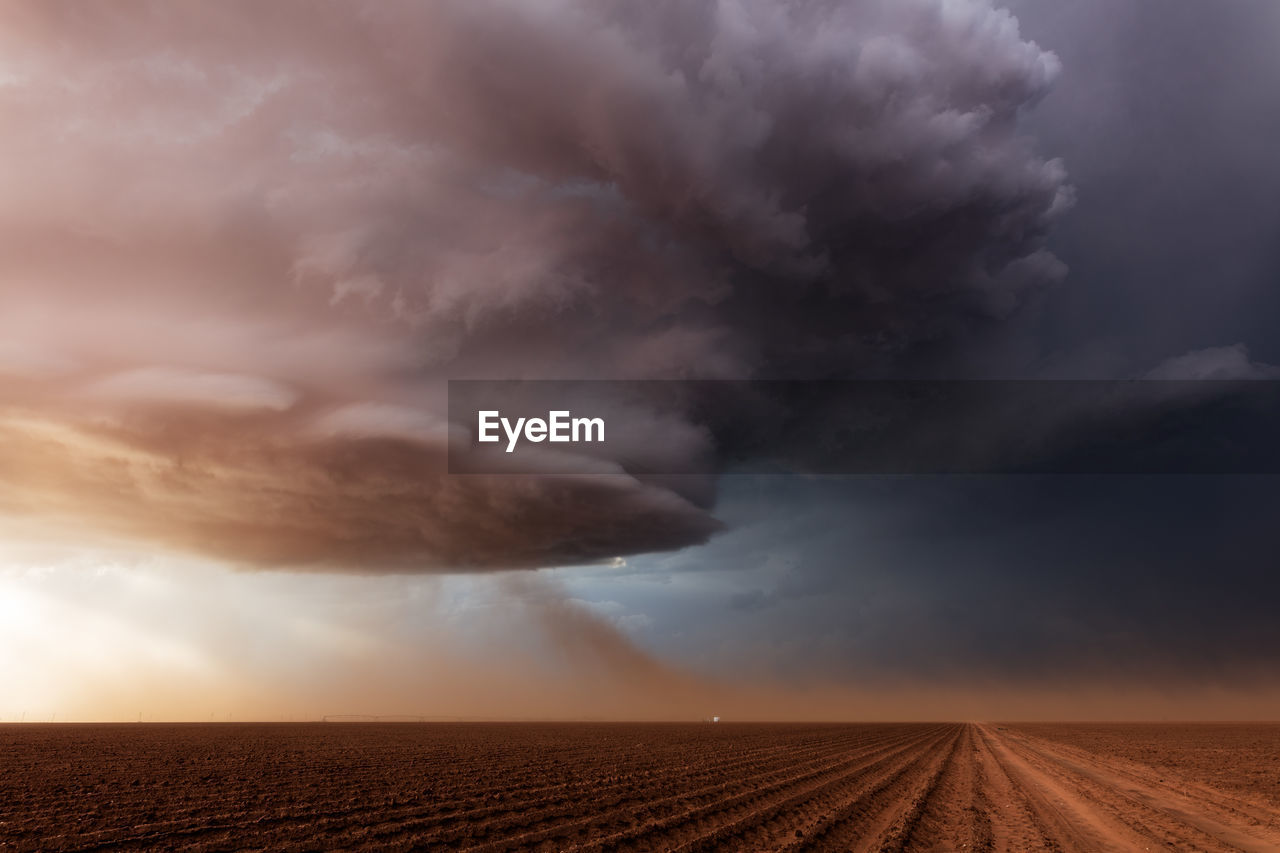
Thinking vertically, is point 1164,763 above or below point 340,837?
below

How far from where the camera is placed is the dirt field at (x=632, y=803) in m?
19.8

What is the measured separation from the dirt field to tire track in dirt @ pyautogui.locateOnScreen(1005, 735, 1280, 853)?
0.14 meters

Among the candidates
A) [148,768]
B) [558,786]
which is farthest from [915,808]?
[148,768]

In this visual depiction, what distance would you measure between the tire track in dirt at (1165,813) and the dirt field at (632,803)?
14 cm

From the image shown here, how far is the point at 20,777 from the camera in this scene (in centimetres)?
3566

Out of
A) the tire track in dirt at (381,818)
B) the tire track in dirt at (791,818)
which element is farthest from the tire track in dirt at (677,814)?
the tire track in dirt at (381,818)

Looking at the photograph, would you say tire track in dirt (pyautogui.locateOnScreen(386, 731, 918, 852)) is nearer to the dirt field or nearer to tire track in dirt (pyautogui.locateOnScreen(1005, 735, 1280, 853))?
the dirt field

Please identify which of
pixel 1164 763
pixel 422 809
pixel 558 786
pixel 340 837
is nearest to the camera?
pixel 340 837

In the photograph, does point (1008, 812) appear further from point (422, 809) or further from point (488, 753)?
point (488, 753)

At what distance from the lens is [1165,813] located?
26.5 m

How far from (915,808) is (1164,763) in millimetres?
34206

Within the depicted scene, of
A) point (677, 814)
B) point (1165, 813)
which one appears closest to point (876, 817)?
point (677, 814)

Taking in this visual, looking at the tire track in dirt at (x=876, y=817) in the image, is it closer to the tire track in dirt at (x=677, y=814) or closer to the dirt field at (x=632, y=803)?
the dirt field at (x=632, y=803)

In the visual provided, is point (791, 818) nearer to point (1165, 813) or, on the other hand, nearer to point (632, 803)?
point (632, 803)
